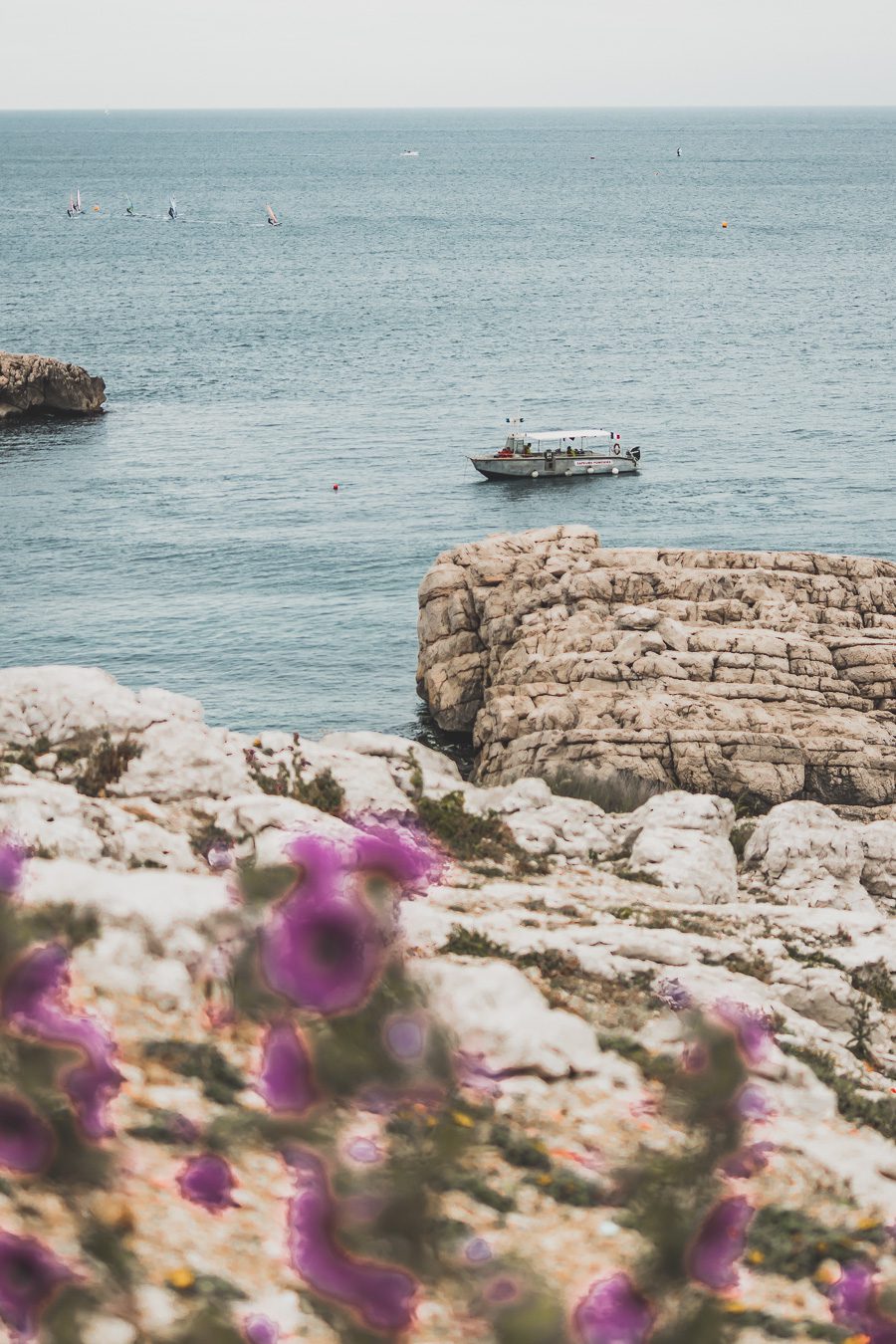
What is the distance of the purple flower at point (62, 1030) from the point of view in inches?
207

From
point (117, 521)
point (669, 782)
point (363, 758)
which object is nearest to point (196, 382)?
point (117, 521)

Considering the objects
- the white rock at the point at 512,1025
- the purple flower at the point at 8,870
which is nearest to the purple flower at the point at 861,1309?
the white rock at the point at 512,1025

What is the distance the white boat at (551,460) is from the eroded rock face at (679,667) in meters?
31.2

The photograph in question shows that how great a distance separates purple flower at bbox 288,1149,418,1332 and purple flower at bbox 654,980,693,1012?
822cm

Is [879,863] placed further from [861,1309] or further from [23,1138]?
[23,1138]

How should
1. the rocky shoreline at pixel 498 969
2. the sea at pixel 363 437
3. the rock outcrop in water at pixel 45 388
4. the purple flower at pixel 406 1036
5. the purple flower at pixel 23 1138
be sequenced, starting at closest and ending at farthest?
the purple flower at pixel 23 1138, the purple flower at pixel 406 1036, the rocky shoreline at pixel 498 969, the sea at pixel 363 437, the rock outcrop in water at pixel 45 388

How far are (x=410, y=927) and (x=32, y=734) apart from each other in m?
6.19

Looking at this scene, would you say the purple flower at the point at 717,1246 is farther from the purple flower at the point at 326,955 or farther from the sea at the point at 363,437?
the sea at the point at 363,437

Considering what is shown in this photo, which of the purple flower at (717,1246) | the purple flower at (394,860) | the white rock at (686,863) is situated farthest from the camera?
the white rock at (686,863)

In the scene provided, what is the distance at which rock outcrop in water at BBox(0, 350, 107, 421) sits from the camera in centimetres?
8325

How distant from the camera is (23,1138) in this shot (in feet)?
16.3

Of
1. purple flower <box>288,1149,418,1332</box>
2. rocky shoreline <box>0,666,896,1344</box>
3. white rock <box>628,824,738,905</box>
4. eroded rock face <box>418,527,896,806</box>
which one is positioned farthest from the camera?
eroded rock face <box>418,527,896,806</box>

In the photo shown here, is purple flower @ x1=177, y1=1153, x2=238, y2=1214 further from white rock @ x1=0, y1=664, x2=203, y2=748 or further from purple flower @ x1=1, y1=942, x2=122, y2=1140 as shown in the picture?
white rock @ x1=0, y1=664, x2=203, y2=748

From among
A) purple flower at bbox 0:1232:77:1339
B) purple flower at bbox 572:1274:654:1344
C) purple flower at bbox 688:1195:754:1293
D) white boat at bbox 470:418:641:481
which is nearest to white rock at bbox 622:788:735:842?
purple flower at bbox 688:1195:754:1293
